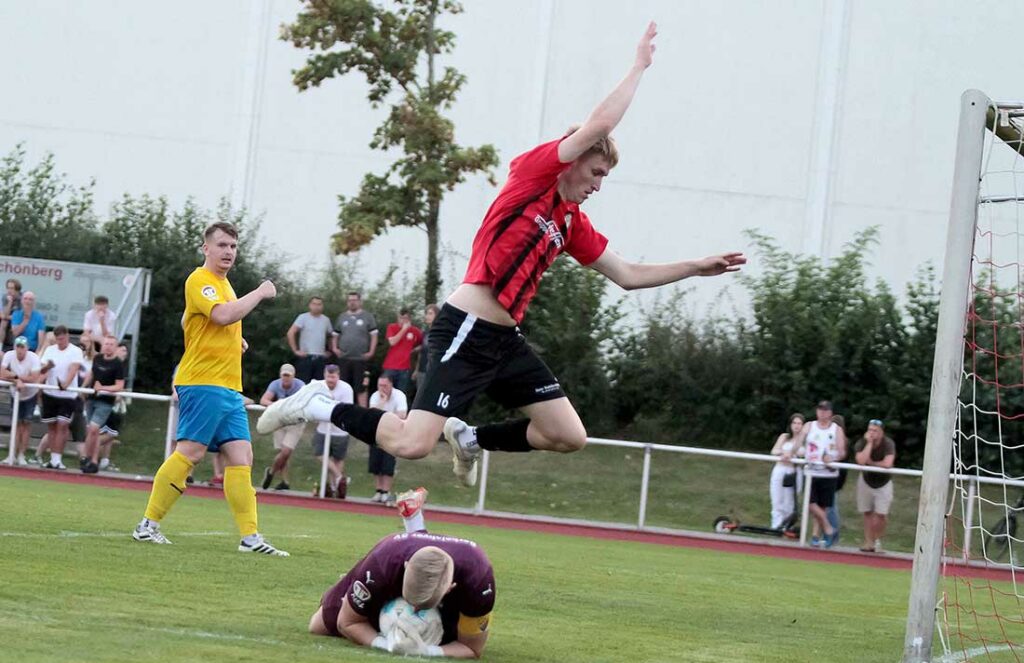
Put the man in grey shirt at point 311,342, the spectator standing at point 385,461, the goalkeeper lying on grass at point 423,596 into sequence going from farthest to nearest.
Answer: the man in grey shirt at point 311,342 → the spectator standing at point 385,461 → the goalkeeper lying on grass at point 423,596

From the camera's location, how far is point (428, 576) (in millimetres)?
6266

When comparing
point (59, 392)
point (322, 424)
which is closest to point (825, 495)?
point (322, 424)

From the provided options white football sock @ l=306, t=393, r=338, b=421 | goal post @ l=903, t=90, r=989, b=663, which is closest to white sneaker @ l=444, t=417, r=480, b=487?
white football sock @ l=306, t=393, r=338, b=421

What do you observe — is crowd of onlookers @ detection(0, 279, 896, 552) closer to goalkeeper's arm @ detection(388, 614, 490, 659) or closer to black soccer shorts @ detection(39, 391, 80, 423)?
black soccer shorts @ detection(39, 391, 80, 423)

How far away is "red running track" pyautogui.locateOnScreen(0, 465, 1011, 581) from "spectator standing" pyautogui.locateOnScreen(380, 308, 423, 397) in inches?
141

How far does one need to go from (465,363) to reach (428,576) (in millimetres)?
1724

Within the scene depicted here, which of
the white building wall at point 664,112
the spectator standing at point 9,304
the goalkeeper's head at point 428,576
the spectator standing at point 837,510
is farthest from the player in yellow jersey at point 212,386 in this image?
the white building wall at point 664,112

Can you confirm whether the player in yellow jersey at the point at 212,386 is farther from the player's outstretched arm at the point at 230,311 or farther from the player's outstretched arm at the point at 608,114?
the player's outstretched arm at the point at 608,114

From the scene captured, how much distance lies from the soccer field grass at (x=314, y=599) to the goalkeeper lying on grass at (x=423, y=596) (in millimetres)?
188

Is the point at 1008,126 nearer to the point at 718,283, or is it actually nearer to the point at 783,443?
the point at 783,443

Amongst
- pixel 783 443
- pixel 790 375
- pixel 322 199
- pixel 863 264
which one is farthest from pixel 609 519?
pixel 322 199

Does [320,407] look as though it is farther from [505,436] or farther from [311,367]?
[311,367]

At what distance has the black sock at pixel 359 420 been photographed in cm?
802

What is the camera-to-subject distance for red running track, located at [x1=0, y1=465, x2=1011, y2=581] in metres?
18.0
